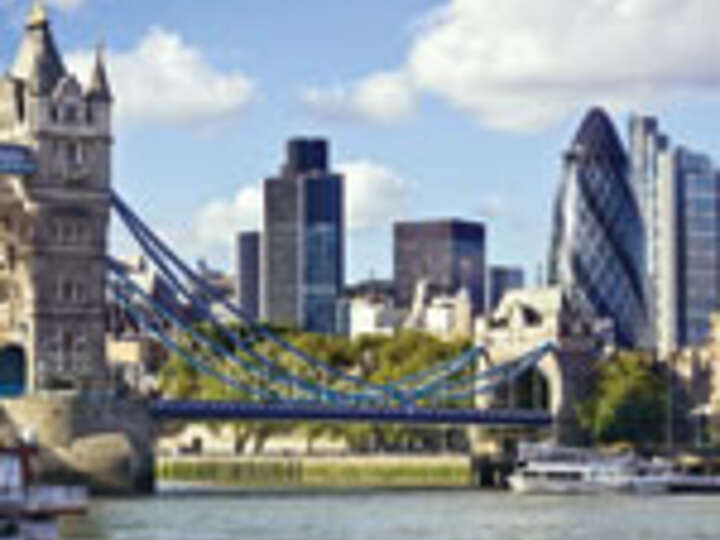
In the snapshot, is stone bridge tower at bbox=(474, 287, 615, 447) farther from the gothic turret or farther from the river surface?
the gothic turret

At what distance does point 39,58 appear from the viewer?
120 metres

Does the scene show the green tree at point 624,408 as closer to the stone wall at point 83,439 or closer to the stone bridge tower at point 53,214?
the stone bridge tower at point 53,214

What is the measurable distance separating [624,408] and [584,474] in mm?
23304

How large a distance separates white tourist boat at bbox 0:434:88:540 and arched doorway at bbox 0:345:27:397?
66.0 m

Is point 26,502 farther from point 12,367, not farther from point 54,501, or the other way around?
point 12,367

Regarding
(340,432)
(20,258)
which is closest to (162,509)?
(20,258)

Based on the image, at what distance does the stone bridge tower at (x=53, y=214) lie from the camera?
118 m

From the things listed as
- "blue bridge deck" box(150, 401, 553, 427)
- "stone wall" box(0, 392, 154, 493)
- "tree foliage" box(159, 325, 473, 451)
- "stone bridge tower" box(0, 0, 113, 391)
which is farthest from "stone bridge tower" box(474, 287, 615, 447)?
"stone wall" box(0, 392, 154, 493)

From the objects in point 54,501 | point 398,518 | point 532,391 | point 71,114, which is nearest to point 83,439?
point 71,114

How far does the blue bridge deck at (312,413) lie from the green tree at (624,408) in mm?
8669

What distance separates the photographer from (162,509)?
97.2 m

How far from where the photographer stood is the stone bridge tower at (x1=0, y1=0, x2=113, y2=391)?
386 ft

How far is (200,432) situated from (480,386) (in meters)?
25.1

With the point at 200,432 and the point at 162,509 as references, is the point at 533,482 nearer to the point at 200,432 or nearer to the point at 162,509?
the point at 162,509
